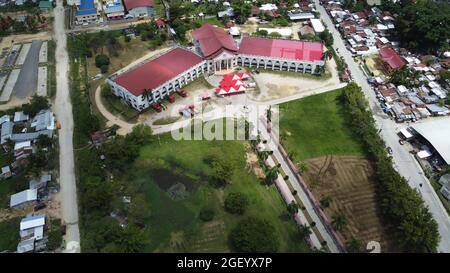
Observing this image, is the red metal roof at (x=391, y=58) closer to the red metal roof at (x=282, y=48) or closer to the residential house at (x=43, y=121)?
the red metal roof at (x=282, y=48)

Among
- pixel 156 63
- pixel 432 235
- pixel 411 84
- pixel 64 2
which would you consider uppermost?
pixel 64 2

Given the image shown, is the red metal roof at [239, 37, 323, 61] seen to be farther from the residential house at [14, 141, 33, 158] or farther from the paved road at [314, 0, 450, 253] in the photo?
the residential house at [14, 141, 33, 158]

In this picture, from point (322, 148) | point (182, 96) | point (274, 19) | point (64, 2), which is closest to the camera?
point (322, 148)

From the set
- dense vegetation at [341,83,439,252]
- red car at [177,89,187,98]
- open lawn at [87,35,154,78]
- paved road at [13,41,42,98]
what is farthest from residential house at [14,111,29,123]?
dense vegetation at [341,83,439,252]

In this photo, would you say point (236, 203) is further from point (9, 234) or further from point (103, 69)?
point (103, 69)

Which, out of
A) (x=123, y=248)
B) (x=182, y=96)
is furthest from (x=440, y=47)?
(x=123, y=248)

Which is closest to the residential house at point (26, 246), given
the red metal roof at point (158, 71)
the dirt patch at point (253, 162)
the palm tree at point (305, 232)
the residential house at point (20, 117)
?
the residential house at point (20, 117)

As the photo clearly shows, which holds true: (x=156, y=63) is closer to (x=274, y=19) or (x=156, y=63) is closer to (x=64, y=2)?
(x=274, y=19)

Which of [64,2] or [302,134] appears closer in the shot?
[302,134]

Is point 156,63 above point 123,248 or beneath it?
above

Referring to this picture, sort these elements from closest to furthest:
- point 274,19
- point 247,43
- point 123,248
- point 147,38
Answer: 1. point 123,248
2. point 247,43
3. point 147,38
4. point 274,19
